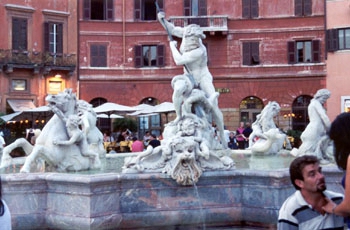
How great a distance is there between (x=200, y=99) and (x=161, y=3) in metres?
24.2

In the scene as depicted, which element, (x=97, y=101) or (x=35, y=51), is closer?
(x=35, y=51)

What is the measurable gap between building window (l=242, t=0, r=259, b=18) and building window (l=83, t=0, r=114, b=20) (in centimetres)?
750

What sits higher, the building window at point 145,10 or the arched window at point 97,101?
the building window at point 145,10

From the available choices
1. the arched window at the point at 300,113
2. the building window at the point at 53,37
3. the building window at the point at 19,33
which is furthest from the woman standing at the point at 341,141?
the building window at the point at 53,37

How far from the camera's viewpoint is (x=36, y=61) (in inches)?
1192

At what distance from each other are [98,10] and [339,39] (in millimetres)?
13577

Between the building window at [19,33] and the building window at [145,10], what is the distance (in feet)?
20.6

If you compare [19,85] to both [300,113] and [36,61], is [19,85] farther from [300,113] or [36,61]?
[300,113]

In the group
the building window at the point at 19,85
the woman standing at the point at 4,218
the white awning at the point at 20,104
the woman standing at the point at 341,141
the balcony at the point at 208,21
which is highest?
the balcony at the point at 208,21

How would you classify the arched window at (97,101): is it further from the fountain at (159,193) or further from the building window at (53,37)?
the fountain at (159,193)

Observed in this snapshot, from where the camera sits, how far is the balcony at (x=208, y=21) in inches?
1233

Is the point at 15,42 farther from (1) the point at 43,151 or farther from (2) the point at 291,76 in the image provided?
(1) the point at 43,151

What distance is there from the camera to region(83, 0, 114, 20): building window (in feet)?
106

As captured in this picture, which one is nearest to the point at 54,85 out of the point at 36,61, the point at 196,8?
the point at 36,61
